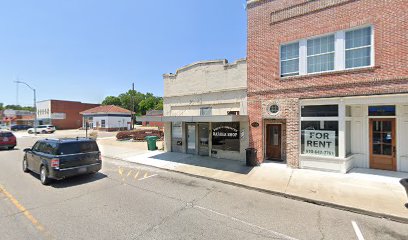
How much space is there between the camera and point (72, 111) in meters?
55.1

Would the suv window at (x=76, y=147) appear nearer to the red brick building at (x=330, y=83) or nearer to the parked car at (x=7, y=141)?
the red brick building at (x=330, y=83)

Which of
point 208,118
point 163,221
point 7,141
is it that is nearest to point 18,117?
point 7,141

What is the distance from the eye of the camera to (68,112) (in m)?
54.2

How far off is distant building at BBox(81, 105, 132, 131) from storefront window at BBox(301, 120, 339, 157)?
40068mm

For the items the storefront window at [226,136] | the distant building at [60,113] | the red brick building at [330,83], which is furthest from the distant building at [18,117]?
the red brick building at [330,83]

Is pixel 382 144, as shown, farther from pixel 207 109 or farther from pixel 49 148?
pixel 49 148

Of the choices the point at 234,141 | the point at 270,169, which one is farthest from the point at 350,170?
the point at 234,141

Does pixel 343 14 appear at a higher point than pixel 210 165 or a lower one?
higher

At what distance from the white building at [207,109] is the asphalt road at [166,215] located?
4.37m

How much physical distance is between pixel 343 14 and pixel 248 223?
9.59 m

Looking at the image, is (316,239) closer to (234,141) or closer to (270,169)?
(270,169)

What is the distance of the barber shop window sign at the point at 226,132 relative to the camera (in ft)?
39.2

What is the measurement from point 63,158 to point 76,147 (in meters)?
0.66

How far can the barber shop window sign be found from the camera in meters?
11.9
